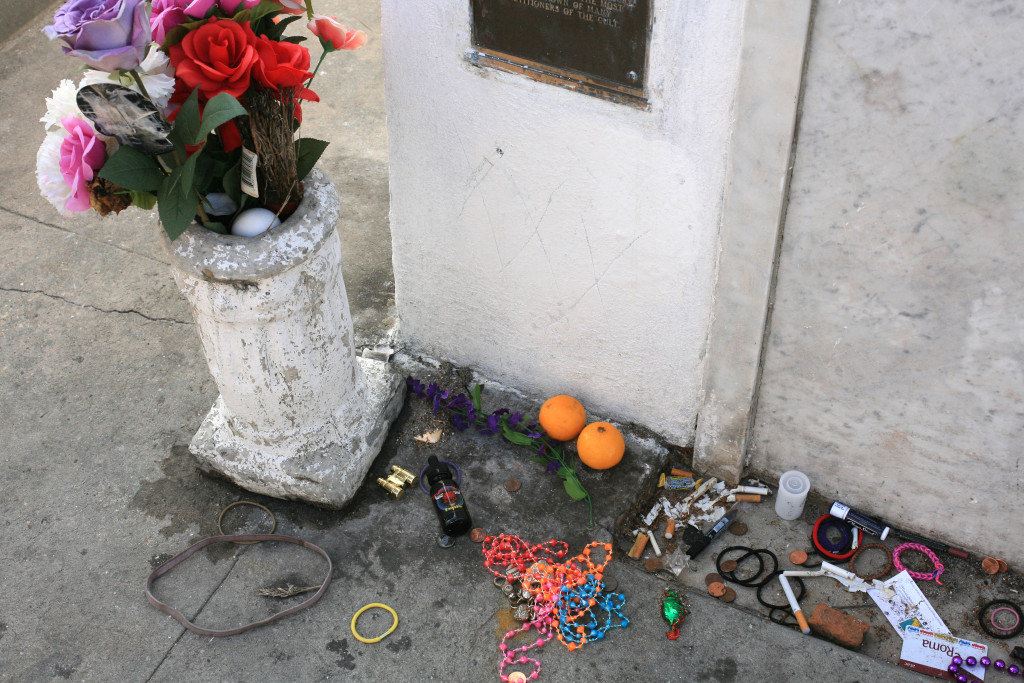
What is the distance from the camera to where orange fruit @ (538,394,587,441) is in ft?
12.3

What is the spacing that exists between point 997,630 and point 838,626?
56 cm

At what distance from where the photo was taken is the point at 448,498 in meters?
3.56

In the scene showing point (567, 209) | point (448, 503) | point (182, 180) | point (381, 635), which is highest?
point (182, 180)

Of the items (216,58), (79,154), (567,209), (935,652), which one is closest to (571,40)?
(567,209)

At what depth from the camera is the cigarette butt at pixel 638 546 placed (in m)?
3.50

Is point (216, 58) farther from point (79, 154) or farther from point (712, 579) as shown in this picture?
point (712, 579)

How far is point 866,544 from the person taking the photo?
11.5 ft

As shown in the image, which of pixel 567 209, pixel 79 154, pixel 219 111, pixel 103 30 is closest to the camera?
pixel 103 30

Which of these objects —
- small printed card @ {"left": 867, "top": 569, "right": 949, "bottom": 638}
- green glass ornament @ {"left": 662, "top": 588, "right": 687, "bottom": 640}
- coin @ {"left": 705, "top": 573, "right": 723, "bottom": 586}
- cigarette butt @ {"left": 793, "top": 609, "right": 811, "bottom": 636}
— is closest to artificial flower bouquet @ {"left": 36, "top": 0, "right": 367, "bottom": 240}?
green glass ornament @ {"left": 662, "top": 588, "right": 687, "bottom": 640}

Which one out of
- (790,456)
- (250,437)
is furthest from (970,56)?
(250,437)

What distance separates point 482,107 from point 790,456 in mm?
1801

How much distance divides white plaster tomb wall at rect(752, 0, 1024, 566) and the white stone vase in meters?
1.61

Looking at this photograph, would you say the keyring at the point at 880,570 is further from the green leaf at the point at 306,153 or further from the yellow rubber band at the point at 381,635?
the green leaf at the point at 306,153

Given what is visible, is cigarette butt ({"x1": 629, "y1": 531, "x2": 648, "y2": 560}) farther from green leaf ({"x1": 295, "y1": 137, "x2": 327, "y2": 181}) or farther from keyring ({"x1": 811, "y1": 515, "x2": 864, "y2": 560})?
green leaf ({"x1": 295, "y1": 137, "x2": 327, "y2": 181})
